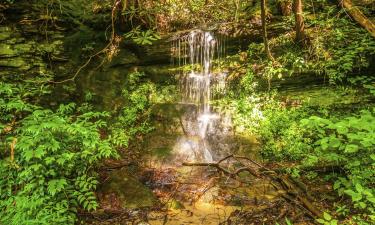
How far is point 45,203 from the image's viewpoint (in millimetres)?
4145

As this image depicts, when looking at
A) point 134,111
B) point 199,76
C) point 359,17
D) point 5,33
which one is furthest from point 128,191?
point 5,33

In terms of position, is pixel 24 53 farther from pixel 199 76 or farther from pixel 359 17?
pixel 359 17

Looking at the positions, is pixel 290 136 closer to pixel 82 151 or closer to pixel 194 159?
pixel 194 159

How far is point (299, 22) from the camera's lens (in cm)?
744

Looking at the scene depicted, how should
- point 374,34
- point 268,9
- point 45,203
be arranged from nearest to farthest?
point 45,203 → point 374,34 → point 268,9

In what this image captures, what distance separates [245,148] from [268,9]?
12.8 ft

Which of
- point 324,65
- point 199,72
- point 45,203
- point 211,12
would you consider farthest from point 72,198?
point 211,12

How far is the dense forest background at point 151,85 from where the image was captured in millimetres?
4508

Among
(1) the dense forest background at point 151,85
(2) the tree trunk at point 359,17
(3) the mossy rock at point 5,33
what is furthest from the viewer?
(3) the mossy rock at point 5,33

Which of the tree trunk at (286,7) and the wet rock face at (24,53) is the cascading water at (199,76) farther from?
the wet rock face at (24,53)

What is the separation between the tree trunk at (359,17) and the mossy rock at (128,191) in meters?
5.41

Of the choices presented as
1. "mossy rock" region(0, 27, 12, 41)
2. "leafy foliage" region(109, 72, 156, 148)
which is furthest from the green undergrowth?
"mossy rock" region(0, 27, 12, 41)

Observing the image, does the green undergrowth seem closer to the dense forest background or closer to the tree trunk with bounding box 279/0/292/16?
the dense forest background

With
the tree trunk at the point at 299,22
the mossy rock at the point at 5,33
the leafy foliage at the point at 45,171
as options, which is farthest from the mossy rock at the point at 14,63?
the tree trunk at the point at 299,22
